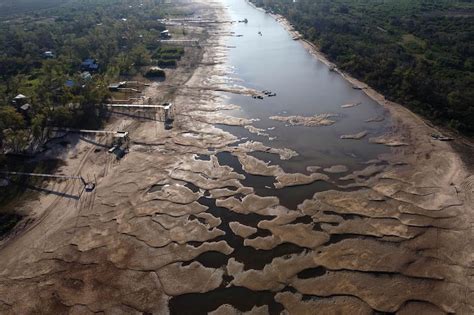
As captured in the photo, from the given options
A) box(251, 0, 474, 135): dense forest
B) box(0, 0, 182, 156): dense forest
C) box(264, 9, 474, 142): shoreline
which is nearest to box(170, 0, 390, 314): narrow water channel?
box(264, 9, 474, 142): shoreline

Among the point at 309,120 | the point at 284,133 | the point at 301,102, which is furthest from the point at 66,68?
the point at 309,120

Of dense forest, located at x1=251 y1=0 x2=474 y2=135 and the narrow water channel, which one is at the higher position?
dense forest, located at x1=251 y1=0 x2=474 y2=135

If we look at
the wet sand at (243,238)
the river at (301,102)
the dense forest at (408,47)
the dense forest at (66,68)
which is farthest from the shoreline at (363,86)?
the dense forest at (66,68)

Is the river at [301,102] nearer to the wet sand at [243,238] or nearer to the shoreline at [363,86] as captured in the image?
the shoreline at [363,86]

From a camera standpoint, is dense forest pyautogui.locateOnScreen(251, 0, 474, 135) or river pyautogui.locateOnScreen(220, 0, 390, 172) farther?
dense forest pyautogui.locateOnScreen(251, 0, 474, 135)

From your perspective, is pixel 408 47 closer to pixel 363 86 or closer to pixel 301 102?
pixel 363 86

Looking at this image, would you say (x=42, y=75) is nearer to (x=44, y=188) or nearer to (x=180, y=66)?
(x=180, y=66)

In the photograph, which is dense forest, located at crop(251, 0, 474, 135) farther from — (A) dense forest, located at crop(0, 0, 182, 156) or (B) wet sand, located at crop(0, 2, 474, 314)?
(A) dense forest, located at crop(0, 0, 182, 156)
